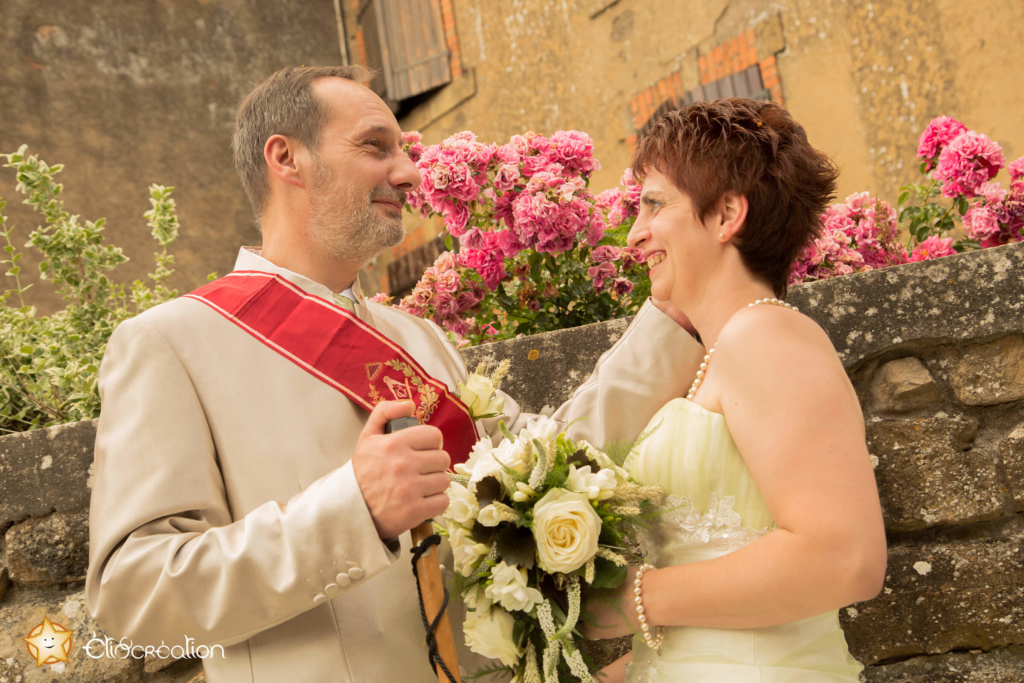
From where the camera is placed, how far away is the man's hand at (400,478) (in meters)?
1.33

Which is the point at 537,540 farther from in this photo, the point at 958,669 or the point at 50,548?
the point at 50,548

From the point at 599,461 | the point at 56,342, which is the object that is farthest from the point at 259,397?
the point at 56,342

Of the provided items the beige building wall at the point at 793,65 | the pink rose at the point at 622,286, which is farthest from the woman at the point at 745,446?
the beige building wall at the point at 793,65

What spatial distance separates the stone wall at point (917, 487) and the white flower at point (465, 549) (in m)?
1.01

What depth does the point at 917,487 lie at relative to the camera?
74.8 inches

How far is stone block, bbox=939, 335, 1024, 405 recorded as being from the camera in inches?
76.6

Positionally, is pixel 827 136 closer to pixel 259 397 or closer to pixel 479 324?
pixel 479 324

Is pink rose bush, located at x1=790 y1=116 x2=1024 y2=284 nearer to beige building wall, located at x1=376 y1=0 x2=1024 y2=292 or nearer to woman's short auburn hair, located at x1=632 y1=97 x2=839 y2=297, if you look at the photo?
woman's short auburn hair, located at x1=632 y1=97 x2=839 y2=297

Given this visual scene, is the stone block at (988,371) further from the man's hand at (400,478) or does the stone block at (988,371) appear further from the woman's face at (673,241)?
the man's hand at (400,478)

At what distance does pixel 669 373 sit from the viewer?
5.83 feet

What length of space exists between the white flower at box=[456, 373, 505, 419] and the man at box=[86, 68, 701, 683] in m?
0.08

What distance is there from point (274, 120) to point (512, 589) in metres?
1.30

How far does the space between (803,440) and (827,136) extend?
16.6 ft

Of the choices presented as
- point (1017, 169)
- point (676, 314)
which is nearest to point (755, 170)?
point (676, 314)
